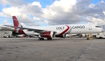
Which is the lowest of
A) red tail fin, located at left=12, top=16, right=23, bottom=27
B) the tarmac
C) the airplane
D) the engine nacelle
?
the tarmac

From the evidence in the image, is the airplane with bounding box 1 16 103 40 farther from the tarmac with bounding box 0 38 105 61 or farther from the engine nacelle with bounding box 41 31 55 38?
the tarmac with bounding box 0 38 105 61

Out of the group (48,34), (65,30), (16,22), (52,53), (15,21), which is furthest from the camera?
(15,21)

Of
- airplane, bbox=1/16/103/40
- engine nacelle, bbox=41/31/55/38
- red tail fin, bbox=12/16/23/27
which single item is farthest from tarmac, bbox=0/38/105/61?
red tail fin, bbox=12/16/23/27

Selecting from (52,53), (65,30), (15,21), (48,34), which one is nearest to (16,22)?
(15,21)

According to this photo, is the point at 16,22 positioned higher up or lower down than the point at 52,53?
higher up

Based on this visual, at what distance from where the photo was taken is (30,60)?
4938 mm

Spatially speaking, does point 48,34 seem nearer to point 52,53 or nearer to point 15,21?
point 15,21

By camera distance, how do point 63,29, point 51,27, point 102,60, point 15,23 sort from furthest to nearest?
1. point 15,23
2. point 51,27
3. point 63,29
4. point 102,60

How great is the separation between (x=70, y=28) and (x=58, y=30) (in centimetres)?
259

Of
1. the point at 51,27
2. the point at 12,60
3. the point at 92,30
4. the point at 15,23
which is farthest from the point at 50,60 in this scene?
the point at 15,23

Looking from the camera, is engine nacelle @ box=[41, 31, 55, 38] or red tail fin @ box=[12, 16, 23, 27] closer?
engine nacelle @ box=[41, 31, 55, 38]

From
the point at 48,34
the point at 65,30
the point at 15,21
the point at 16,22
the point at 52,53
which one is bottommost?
the point at 52,53

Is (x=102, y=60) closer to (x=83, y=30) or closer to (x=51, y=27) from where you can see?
(x=83, y=30)

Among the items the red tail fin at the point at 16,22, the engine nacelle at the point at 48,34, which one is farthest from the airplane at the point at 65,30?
the red tail fin at the point at 16,22
